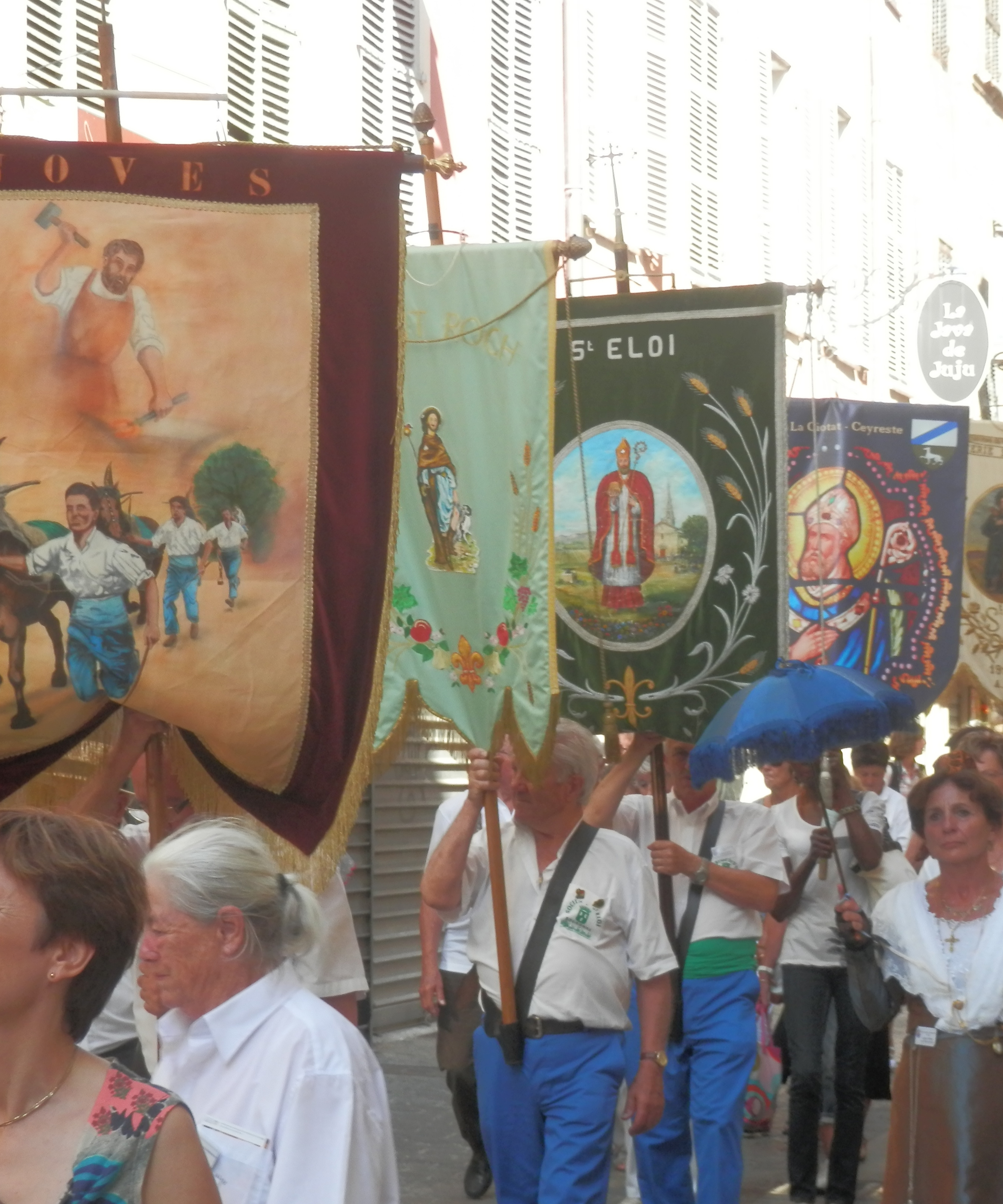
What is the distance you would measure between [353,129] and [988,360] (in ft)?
30.6

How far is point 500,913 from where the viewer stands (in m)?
5.49

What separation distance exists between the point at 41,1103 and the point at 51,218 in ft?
8.00

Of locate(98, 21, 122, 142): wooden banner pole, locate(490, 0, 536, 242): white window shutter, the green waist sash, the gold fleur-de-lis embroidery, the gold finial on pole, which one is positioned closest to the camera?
locate(98, 21, 122, 142): wooden banner pole

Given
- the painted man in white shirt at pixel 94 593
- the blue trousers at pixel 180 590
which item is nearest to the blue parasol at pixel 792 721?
the blue trousers at pixel 180 590

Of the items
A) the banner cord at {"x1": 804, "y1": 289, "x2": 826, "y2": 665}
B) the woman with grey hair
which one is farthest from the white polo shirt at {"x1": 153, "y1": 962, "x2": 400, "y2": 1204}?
the banner cord at {"x1": 804, "y1": 289, "x2": 826, "y2": 665}

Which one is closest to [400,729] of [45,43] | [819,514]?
[819,514]

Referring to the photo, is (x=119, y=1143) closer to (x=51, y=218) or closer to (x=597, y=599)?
(x=51, y=218)

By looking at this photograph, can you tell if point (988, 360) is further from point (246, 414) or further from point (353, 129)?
point (246, 414)

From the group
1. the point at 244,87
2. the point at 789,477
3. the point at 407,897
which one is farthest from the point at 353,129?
the point at 407,897

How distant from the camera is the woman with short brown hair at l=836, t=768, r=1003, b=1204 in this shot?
539 cm

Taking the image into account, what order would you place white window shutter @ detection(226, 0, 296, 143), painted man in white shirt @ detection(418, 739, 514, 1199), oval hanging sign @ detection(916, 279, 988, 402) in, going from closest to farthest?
1. painted man in white shirt @ detection(418, 739, 514, 1199)
2. white window shutter @ detection(226, 0, 296, 143)
3. oval hanging sign @ detection(916, 279, 988, 402)

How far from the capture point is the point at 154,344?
439 centimetres

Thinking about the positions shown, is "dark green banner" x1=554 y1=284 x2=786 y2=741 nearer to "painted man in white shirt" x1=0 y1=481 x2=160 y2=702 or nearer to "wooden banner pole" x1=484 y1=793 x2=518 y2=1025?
"wooden banner pole" x1=484 y1=793 x2=518 y2=1025

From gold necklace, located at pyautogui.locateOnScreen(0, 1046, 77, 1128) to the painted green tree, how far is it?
202 cm
